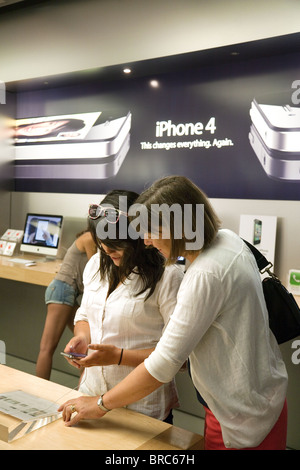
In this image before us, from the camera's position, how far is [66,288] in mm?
3430

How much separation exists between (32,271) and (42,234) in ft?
2.14

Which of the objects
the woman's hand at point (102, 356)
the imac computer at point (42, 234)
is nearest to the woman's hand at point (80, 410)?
the woman's hand at point (102, 356)

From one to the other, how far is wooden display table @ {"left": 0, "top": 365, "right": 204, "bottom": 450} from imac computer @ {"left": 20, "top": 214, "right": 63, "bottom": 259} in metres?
2.84

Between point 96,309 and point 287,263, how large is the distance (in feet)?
6.16

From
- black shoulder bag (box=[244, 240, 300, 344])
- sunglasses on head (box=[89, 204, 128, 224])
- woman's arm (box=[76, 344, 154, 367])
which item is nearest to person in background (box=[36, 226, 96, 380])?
sunglasses on head (box=[89, 204, 128, 224])

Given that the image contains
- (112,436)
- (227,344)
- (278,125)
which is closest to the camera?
(227,344)

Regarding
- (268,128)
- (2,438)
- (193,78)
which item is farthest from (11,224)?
(2,438)

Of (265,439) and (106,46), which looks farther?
(106,46)

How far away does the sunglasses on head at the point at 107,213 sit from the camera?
1879 millimetres

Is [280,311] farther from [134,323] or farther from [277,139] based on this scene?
[277,139]

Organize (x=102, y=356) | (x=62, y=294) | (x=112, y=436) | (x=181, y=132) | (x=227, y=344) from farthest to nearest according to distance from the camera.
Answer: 1. (x=181, y=132)
2. (x=62, y=294)
3. (x=102, y=356)
4. (x=112, y=436)
5. (x=227, y=344)

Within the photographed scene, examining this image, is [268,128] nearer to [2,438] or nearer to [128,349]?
[128,349]

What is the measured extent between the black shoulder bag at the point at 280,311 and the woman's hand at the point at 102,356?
0.57 metres

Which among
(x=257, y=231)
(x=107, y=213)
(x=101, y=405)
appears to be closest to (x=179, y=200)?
(x=107, y=213)
